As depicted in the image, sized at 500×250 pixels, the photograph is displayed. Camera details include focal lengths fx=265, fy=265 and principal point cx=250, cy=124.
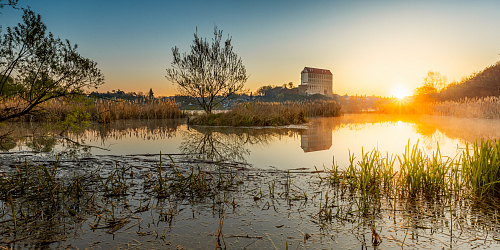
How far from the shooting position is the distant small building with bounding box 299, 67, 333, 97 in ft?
315

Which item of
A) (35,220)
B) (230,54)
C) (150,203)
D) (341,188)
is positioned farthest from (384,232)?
(230,54)

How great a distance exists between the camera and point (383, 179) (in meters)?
3.82

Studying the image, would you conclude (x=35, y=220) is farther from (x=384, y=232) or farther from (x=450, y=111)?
(x=450, y=111)

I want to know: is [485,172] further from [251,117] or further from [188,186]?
[251,117]

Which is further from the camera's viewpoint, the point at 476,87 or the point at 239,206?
the point at 476,87

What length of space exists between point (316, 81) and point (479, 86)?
69293 mm

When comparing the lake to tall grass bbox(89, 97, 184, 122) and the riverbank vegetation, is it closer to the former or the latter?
the riverbank vegetation

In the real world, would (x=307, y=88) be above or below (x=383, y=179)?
above

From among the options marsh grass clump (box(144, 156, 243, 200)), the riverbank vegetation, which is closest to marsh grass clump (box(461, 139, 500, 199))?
the riverbank vegetation

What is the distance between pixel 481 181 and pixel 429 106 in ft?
78.0

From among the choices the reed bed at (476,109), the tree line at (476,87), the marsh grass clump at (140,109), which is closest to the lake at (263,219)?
the marsh grass clump at (140,109)

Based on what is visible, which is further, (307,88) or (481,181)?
(307,88)

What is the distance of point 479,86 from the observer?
3259cm

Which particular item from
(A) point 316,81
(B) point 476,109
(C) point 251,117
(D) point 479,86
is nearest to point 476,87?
(D) point 479,86
